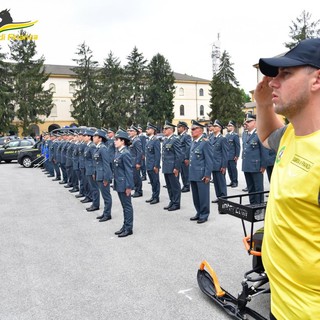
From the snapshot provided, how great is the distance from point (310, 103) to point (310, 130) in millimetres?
110

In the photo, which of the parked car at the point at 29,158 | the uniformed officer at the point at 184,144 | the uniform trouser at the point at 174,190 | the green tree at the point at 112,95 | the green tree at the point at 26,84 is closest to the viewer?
the uniform trouser at the point at 174,190

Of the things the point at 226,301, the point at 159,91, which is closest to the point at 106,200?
the point at 226,301

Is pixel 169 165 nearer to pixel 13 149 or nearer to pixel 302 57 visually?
pixel 302 57

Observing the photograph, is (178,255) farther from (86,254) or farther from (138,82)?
(138,82)

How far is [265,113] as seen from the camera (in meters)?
1.93

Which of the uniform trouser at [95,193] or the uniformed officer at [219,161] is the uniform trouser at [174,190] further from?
the uniform trouser at [95,193]

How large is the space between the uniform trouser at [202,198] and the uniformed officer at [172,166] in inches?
48.2

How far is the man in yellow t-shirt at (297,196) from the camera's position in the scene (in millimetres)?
1294

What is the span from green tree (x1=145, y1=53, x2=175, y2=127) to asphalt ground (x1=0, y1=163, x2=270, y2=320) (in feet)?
160

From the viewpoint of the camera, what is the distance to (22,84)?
49.2 meters

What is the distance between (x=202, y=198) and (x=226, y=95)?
161 feet

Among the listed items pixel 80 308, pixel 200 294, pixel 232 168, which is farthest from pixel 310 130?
pixel 232 168

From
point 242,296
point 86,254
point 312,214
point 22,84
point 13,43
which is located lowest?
point 86,254

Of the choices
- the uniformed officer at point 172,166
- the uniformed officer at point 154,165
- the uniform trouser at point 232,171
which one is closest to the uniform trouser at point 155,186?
the uniformed officer at point 154,165
